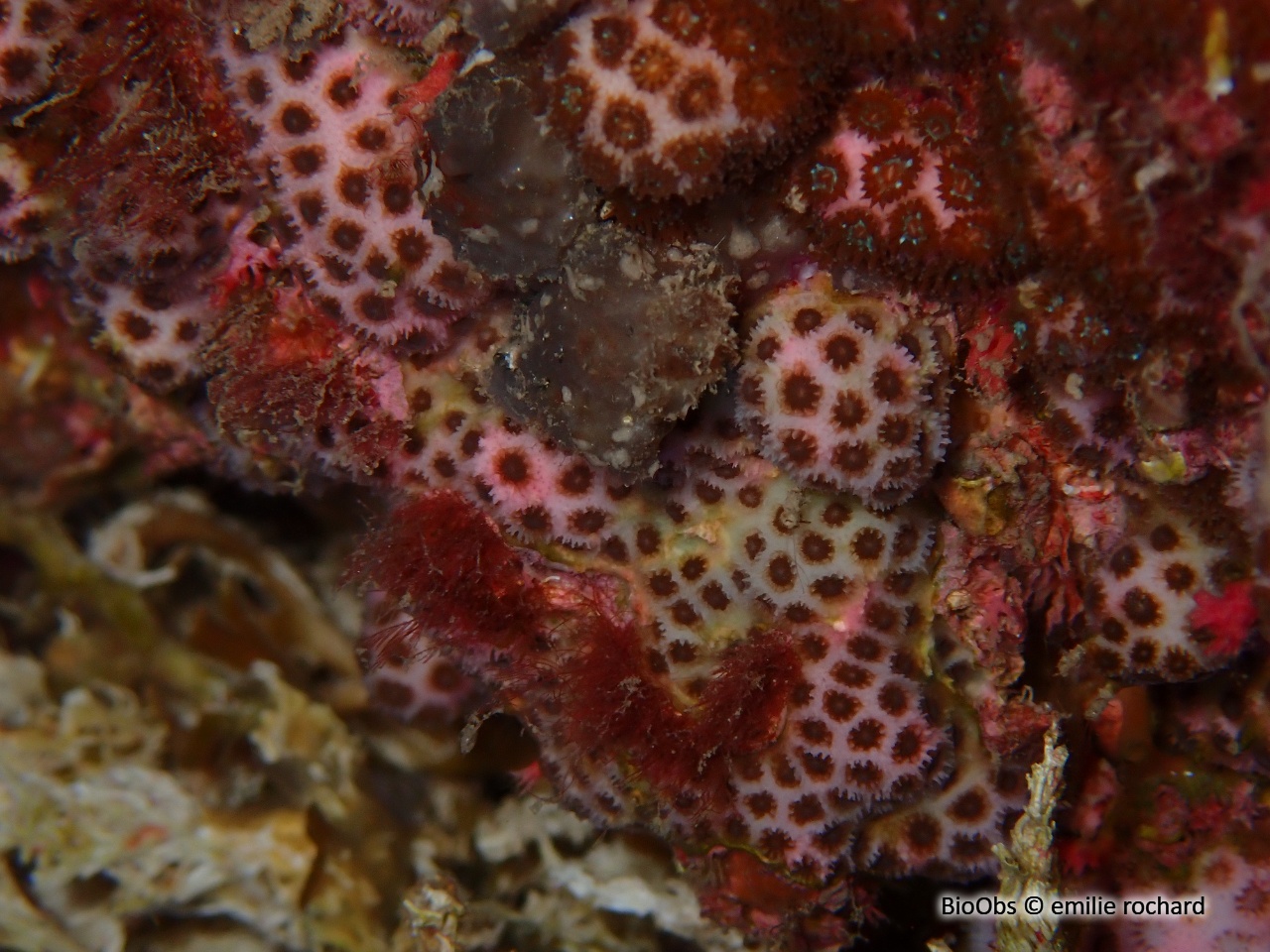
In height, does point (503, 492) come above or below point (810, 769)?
above

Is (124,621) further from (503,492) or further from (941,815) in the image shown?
(941,815)

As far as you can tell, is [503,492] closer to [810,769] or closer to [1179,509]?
[810,769]

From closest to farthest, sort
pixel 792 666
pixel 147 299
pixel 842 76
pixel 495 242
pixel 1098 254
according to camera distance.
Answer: pixel 1098 254, pixel 842 76, pixel 495 242, pixel 792 666, pixel 147 299

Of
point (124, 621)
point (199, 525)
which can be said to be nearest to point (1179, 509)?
point (199, 525)

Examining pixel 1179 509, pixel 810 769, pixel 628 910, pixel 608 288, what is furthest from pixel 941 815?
pixel 608 288

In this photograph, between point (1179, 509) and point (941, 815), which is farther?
point (941, 815)

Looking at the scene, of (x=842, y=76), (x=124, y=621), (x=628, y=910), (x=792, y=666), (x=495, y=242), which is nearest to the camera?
(x=842, y=76)

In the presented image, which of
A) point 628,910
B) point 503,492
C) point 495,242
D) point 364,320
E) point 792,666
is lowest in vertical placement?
point 628,910
